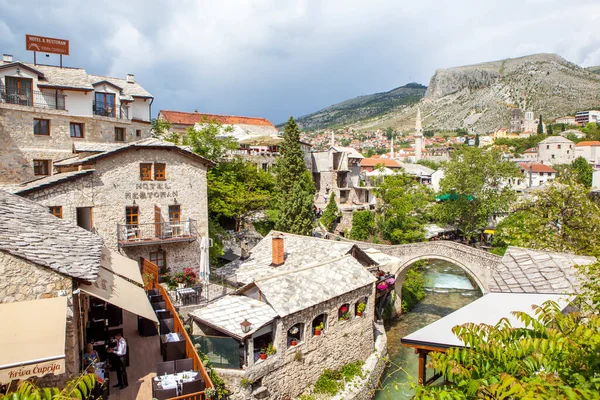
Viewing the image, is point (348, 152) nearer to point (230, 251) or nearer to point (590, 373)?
point (230, 251)

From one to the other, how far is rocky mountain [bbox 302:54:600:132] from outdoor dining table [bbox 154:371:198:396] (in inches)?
6417

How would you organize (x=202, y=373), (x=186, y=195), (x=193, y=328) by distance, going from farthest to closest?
(x=186, y=195) → (x=193, y=328) → (x=202, y=373)

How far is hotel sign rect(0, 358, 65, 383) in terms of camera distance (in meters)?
5.58

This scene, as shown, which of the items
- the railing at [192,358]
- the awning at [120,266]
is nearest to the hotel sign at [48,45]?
the awning at [120,266]

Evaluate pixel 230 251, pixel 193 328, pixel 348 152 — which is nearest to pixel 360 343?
pixel 193 328

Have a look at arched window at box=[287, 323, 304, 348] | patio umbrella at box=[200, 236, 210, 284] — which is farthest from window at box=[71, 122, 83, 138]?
arched window at box=[287, 323, 304, 348]

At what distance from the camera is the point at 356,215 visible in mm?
42812

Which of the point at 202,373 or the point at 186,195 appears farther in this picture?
the point at 186,195

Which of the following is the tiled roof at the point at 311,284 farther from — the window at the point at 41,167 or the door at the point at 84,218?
the window at the point at 41,167

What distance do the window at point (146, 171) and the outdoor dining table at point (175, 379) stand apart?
11413mm

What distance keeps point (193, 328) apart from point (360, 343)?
8114 mm

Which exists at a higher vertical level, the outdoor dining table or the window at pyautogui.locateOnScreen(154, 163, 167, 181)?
the window at pyautogui.locateOnScreen(154, 163, 167, 181)

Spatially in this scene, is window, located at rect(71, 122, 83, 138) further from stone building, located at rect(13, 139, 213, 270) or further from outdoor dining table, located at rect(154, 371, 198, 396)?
outdoor dining table, located at rect(154, 371, 198, 396)

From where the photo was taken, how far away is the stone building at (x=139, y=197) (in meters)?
16.8
